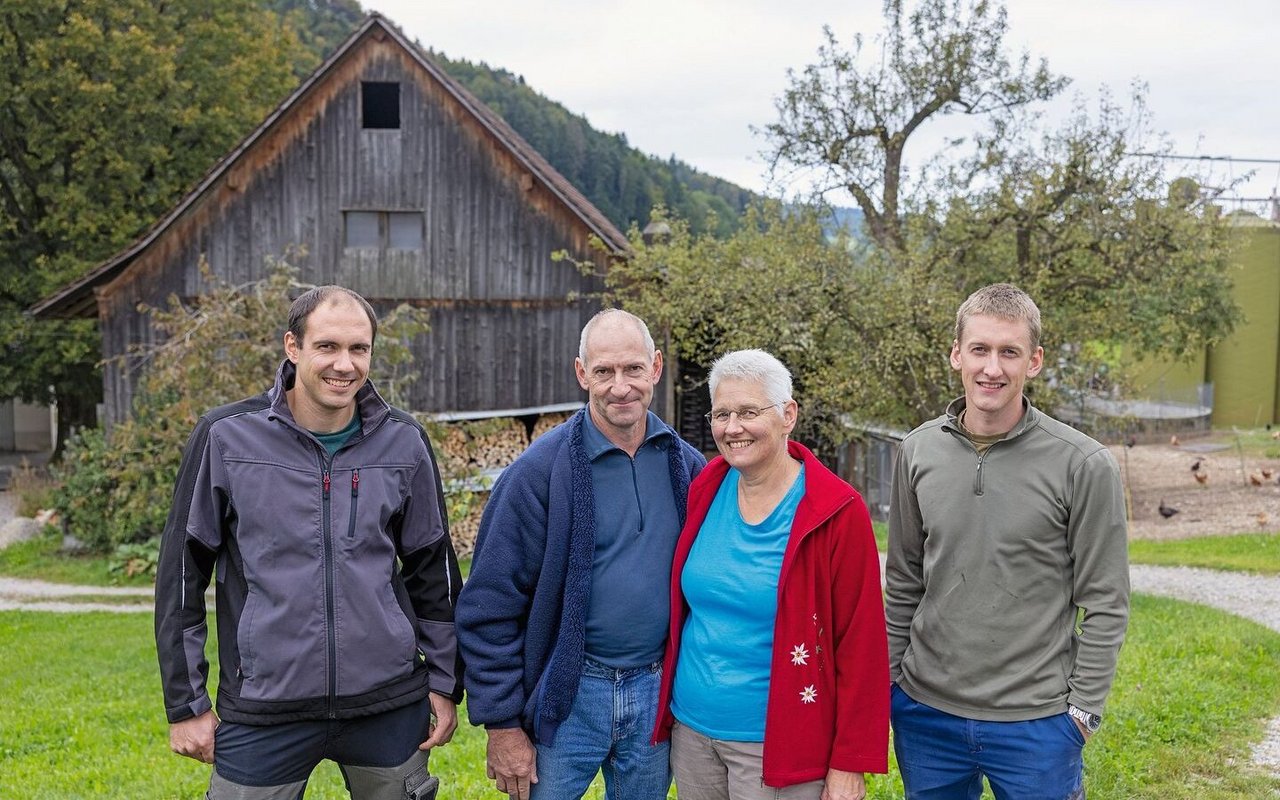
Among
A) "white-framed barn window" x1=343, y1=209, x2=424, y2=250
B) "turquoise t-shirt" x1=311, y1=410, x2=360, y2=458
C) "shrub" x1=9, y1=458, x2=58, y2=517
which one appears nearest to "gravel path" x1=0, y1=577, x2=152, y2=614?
"shrub" x1=9, y1=458, x2=58, y2=517

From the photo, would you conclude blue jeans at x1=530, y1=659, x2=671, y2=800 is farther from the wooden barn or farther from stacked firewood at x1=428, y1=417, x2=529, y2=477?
the wooden barn

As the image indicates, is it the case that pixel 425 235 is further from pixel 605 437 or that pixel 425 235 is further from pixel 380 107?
pixel 605 437

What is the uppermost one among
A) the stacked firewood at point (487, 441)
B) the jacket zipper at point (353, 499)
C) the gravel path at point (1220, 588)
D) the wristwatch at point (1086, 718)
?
the jacket zipper at point (353, 499)

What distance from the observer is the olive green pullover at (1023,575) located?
296 centimetres

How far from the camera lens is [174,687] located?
302 cm

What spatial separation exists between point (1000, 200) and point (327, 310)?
1263 cm

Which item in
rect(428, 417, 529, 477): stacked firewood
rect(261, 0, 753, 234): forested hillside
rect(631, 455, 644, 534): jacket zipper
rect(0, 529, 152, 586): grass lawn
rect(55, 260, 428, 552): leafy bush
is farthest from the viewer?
rect(261, 0, 753, 234): forested hillside

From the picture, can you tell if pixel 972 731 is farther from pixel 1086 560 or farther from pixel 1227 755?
pixel 1227 755

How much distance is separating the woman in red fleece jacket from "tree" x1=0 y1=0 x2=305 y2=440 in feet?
68.4

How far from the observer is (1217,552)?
545 inches

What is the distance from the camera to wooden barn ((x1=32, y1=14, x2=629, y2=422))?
49.6 ft

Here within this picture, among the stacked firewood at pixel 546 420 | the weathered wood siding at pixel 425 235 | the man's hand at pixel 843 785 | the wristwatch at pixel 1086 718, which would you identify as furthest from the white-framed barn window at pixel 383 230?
the wristwatch at pixel 1086 718

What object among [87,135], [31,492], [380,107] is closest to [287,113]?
[380,107]

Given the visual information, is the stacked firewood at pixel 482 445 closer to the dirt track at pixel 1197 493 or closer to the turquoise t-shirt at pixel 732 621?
the dirt track at pixel 1197 493
